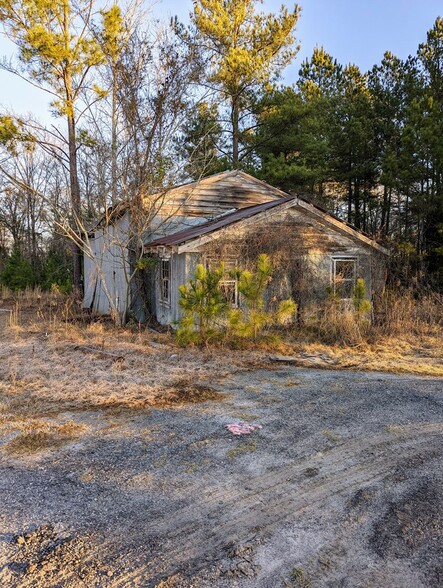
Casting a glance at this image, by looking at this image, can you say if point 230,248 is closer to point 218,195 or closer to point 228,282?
point 228,282

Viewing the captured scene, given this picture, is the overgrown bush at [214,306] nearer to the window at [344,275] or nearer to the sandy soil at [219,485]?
the sandy soil at [219,485]

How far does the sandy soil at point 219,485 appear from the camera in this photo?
284 centimetres

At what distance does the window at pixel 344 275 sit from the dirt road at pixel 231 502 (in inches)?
313

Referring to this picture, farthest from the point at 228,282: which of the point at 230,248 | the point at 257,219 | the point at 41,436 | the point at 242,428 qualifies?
the point at 41,436

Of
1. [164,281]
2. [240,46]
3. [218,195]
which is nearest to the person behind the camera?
[164,281]

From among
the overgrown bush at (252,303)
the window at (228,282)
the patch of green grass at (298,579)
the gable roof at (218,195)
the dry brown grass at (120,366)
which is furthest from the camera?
the gable roof at (218,195)

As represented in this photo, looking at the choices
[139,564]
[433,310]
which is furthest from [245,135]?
[139,564]

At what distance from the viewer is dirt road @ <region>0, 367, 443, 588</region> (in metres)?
2.81

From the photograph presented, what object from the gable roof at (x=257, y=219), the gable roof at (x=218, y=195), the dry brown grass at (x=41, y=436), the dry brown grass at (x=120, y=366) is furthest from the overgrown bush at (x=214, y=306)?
the gable roof at (x=218, y=195)

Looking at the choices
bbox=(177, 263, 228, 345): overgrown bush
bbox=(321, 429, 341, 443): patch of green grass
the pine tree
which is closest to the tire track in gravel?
bbox=(321, 429, 341, 443): patch of green grass

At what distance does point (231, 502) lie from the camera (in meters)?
3.62

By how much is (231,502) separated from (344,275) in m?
11.2

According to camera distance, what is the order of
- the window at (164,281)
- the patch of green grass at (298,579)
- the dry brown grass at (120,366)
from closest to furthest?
the patch of green grass at (298,579) → the dry brown grass at (120,366) → the window at (164,281)

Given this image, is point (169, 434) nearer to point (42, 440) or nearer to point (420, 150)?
point (42, 440)
